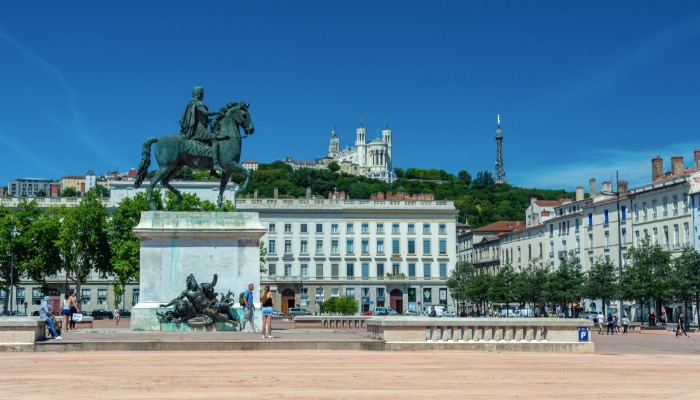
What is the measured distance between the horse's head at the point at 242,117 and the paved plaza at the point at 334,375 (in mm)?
9250

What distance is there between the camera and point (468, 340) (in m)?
23.4

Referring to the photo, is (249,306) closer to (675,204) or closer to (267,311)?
(267,311)

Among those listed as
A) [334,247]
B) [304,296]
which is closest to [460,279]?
[334,247]

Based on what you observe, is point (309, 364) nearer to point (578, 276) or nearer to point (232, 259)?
point (232, 259)

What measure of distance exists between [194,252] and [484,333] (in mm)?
9674

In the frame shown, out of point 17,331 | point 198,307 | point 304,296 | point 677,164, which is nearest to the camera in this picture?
point 17,331

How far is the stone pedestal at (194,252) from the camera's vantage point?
91.7 ft

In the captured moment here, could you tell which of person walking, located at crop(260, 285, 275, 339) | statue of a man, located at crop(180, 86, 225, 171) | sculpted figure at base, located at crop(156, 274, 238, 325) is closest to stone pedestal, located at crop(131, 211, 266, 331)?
sculpted figure at base, located at crop(156, 274, 238, 325)

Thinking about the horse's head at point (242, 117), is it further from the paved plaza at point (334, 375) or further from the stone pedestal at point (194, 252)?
the paved plaza at point (334, 375)

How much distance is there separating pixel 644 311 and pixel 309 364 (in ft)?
249

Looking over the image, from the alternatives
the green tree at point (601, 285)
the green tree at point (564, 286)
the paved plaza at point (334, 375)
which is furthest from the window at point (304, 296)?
the paved plaza at point (334, 375)

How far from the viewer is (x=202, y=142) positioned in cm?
2931

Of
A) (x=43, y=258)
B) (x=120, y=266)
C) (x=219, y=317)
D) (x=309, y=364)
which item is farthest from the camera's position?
(x=43, y=258)

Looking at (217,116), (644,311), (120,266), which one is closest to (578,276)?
(644,311)
